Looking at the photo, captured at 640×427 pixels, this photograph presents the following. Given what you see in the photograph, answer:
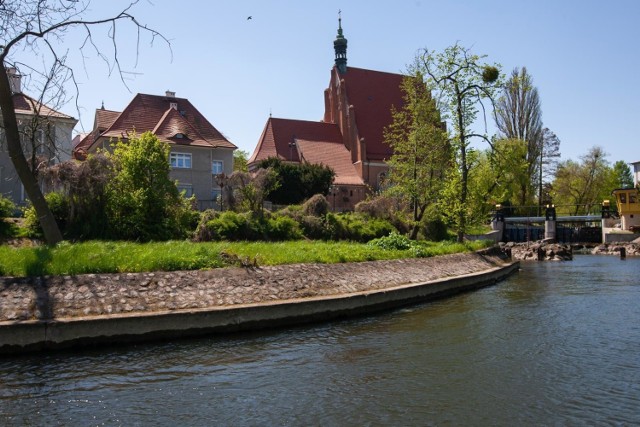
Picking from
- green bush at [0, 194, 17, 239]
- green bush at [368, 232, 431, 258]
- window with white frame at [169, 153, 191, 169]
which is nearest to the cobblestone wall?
green bush at [368, 232, 431, 258]

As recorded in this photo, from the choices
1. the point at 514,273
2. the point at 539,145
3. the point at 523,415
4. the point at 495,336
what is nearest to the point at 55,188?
the point at 495,336

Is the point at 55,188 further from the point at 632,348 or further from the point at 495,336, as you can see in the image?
the point at 632,348

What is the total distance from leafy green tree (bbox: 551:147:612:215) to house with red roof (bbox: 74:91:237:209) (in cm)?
4629

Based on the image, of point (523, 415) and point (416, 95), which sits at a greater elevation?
point (416, 95)

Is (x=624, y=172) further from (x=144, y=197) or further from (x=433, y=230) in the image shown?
(x=144, y=197)

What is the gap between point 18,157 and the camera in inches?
579

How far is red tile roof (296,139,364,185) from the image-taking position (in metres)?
61.7

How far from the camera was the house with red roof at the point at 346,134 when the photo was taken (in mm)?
61688

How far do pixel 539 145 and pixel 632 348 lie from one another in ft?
187

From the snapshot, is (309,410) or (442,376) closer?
(309,410)

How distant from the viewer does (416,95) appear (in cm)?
3031

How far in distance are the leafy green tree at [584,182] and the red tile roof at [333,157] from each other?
27.1 meters

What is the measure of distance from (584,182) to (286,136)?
39.2 m

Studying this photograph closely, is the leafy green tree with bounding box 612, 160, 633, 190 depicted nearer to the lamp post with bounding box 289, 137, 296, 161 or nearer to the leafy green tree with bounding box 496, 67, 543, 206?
the leafy green tree with bounding box 496, 67, 543, 206
